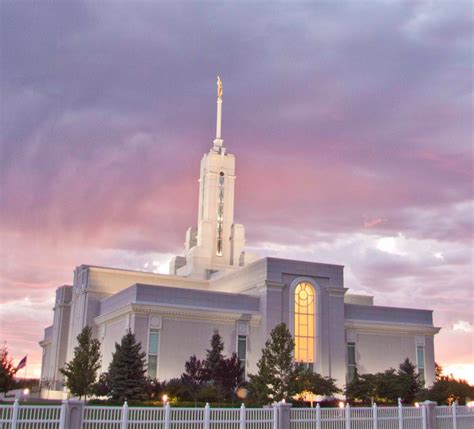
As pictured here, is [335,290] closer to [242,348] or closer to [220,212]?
[242,348]

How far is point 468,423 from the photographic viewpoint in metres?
30.2

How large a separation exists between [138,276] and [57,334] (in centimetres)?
1369

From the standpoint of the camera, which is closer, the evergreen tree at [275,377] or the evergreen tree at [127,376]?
the evergreen tree at [275,377]

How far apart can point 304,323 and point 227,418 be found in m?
29.7

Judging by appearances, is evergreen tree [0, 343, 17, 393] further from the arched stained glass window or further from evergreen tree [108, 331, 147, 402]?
the arched stained glass window

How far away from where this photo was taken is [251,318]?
174 feet

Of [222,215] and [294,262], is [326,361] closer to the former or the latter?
[294,262]

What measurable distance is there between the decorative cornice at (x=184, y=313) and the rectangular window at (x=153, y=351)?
161cm

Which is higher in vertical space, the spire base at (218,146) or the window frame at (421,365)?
the spire base at (218,146)

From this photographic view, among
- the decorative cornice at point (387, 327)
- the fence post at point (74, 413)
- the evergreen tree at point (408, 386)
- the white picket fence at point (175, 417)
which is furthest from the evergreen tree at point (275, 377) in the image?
the decorative cornice at point (387, 327)

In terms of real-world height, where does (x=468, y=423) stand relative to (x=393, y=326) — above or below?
below

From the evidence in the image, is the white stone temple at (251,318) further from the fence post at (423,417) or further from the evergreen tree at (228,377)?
the fence post at (423,417)

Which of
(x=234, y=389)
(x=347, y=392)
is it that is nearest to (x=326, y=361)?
(x=347, y=392)

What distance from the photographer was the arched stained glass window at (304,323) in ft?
174
